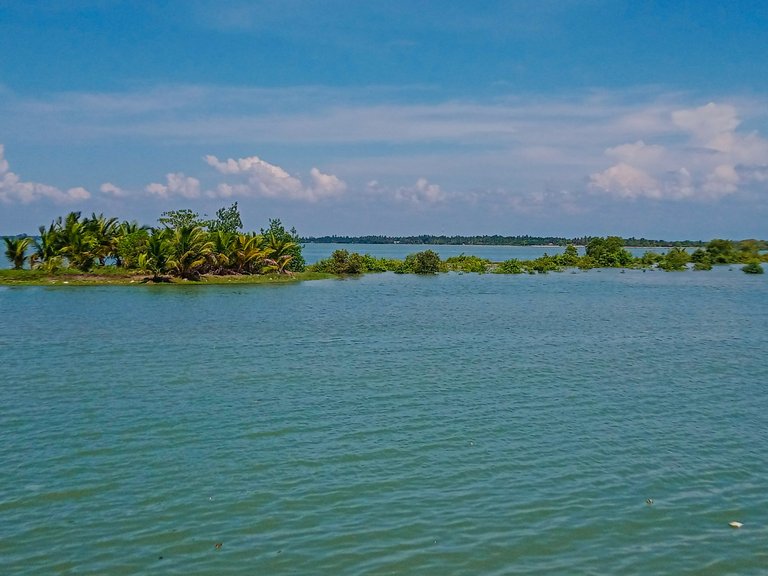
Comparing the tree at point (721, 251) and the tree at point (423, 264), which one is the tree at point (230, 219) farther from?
the tree at point (721, 251)

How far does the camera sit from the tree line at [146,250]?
222 ft

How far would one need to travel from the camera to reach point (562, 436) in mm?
18484

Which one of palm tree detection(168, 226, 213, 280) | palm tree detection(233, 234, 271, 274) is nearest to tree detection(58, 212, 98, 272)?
palm tree detection(168, 226, 213, 280)

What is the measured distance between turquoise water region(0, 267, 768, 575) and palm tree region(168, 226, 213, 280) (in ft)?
97.9

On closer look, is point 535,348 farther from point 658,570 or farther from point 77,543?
point 77,543

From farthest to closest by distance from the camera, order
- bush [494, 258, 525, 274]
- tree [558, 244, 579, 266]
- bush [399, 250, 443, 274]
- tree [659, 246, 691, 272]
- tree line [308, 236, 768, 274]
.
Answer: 1. tree [558, 244, 579, 266]
2. tree [659, 246, 691, 272]
3. bush [494, 258, 525, 274]
4. bush [399, 250, 443, 274]
5. tree line [308, 236, 768, 274]

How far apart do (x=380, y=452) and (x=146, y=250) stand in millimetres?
59252

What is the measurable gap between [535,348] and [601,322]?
490 inches

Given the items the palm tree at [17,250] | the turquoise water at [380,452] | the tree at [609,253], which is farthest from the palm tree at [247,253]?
the tree at [609,253]

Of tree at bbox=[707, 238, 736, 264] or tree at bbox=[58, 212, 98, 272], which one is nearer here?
tree at bbox=[58, 212, 98, 272]

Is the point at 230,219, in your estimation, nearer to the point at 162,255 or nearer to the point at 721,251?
the point at 162,255

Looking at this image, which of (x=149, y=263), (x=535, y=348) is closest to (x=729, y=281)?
(x=535, y=348)

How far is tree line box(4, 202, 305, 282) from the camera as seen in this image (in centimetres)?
6762

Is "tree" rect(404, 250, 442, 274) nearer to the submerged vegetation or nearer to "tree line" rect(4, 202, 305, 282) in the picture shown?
the submerged vegetation
